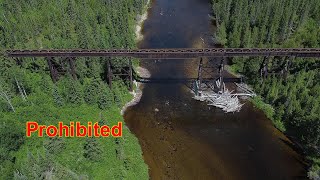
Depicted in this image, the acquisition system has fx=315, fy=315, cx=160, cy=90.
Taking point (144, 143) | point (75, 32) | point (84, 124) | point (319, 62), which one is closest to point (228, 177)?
point (144, 143)

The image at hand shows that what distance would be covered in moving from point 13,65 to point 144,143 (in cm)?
3201

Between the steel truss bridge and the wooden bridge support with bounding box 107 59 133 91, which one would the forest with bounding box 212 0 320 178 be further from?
the wooden bridge support with bounding box 107 59 133 91

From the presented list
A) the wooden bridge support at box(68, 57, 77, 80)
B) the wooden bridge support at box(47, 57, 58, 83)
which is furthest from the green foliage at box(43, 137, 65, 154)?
the wooden bridge support at box(47, 57, 58, 83)

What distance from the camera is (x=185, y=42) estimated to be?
82312 millimetres

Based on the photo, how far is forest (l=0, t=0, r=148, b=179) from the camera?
44.5 metres

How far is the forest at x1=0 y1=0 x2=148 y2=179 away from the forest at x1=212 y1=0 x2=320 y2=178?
2537 centimetres

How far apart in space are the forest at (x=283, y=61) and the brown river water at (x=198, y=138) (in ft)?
8.69

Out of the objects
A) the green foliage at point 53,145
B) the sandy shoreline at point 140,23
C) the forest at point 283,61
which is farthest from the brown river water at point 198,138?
the green foliage at point 53,145

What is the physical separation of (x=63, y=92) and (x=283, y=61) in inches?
1773

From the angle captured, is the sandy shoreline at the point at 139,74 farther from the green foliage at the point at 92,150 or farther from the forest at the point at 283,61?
the forest at the point at 283,61

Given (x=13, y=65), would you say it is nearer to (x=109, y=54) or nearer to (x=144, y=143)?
(x=109, y=54)

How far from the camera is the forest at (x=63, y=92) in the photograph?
44.5 metres

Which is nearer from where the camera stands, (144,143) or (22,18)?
(144,143)

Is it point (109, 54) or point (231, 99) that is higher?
point (109, 54)
